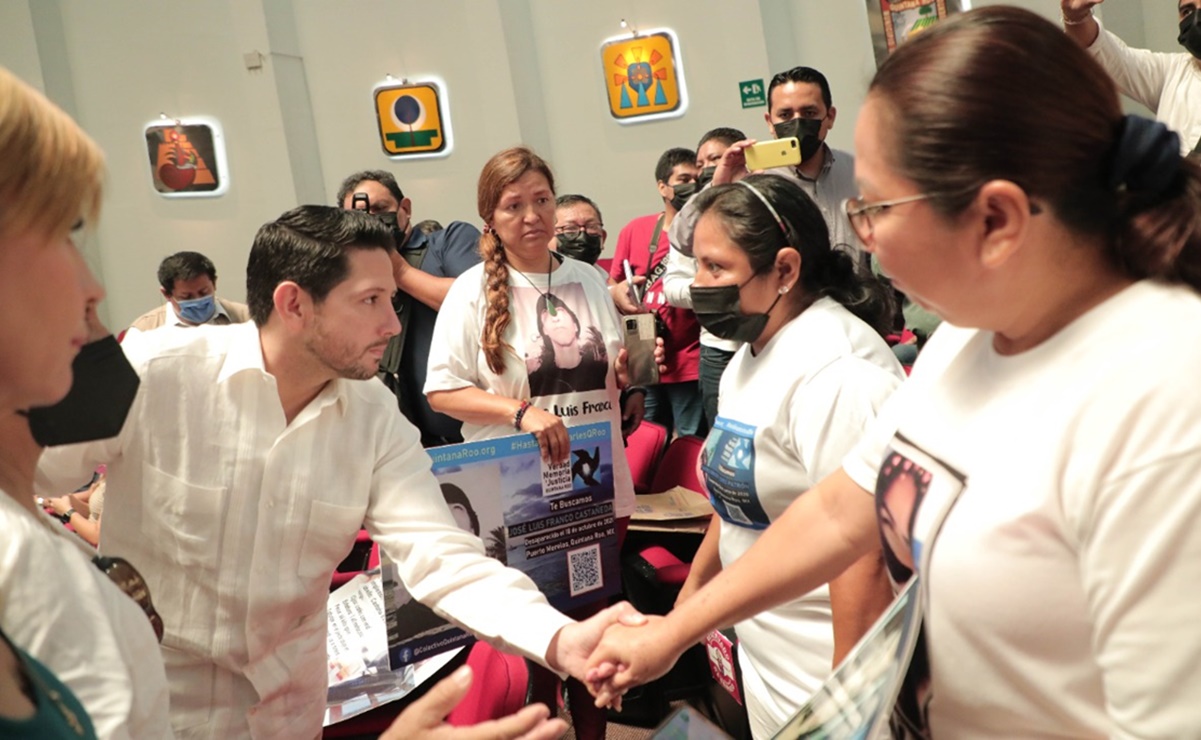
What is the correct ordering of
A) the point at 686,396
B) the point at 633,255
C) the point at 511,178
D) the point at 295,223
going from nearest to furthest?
the point at 295,223
the point at 511,178
the point at 686,396
the point at 633,255

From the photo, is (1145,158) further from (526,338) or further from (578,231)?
(578,231)

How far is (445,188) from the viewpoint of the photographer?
10.6 metres

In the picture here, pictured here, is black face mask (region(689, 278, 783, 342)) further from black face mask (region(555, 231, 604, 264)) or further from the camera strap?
the camera strap

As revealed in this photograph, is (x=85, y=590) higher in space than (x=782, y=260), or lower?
lower

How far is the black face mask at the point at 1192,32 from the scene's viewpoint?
3.56 m

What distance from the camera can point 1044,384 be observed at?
1.07 m

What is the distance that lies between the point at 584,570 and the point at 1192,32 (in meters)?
2.99

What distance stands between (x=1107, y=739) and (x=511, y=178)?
2.68m

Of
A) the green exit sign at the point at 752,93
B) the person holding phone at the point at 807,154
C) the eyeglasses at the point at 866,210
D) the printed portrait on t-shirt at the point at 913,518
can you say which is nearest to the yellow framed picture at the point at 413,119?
the green exit sign at the point at 752,93

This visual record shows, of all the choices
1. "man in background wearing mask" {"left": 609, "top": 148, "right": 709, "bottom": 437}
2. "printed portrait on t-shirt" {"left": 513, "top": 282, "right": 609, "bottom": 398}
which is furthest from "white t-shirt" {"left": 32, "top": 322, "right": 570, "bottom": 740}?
"man in background wearing mask" {"left": 609, "top": 148, "right": 709, "bottom": 437}

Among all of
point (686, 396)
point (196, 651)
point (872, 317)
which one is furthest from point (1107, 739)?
point (686, 396)

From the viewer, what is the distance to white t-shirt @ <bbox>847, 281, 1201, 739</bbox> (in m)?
0.91

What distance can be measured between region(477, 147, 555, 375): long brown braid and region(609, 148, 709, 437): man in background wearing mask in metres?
1.22

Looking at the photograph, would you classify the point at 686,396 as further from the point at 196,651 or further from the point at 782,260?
the point at 196,651
